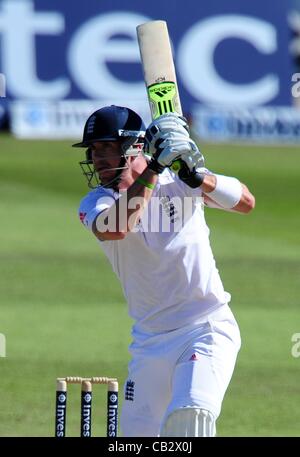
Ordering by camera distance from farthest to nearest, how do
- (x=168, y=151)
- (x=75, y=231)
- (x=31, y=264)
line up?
(x=75, y=231)
(x=31, y=264)
(x=168, y=151)

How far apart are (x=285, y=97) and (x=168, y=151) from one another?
60.9 feet

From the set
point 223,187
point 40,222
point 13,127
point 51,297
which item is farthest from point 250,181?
point 223,187

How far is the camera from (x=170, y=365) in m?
5.18

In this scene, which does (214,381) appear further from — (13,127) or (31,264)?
(13,127)

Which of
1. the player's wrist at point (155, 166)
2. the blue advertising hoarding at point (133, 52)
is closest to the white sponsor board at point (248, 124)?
the blue advertising hoarding at point (133, 52)

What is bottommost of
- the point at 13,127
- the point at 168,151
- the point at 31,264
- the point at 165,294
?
the point at 165,294

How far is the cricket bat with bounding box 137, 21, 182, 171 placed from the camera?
18.9ft

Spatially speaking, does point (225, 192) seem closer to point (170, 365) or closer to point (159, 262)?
point (159, 262)

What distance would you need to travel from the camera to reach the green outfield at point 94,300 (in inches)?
297

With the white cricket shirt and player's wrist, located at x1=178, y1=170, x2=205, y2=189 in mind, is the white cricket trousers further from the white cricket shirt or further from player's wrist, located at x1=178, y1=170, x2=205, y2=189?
player's wrist, located at x1=178, y1=170, x2=205, y2=189

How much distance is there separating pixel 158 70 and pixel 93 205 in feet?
3.01

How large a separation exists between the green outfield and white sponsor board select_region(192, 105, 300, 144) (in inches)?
130

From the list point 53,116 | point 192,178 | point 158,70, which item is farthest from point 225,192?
point 53,116

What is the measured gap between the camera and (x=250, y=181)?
1845cm
